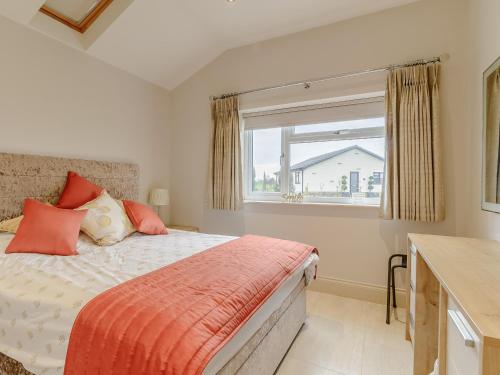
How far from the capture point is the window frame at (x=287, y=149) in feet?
8.99

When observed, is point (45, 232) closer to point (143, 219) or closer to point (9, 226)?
point (9, 226)

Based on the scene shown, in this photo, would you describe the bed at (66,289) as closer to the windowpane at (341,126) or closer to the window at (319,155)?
the window at (319,155)

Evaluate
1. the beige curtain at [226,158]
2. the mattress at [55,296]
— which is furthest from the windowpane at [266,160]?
the mattress at [55,296]

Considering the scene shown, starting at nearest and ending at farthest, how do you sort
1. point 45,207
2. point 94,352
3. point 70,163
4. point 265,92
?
point 94,352
point 45,207
point 70,163
point 265,92

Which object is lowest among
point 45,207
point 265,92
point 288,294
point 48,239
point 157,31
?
point 288,294

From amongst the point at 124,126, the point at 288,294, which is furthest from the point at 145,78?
the point at 288,294

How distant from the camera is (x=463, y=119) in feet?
7.26

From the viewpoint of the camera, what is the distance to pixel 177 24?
272 centimetres

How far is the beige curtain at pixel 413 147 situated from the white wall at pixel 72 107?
8.95ft

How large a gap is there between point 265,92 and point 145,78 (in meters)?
1.52

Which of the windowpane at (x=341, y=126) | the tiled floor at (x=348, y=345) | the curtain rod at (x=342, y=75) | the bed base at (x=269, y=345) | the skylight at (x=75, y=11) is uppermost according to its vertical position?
the skylight at (x=75, y=11)

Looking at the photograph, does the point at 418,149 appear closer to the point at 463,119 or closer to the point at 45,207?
the point at 463,119

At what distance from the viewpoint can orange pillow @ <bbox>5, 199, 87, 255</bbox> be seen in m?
1.77

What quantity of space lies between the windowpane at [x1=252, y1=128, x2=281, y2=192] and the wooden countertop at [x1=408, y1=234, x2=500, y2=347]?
5.57 feet
